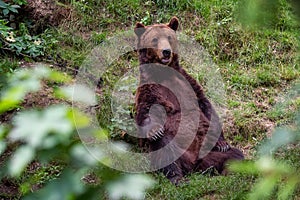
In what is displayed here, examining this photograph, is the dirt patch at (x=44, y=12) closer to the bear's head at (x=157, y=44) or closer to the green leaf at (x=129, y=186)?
the bear's head at (x=157, y=44)

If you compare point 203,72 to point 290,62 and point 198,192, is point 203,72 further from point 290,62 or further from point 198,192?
point 198,192

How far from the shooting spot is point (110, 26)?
708 centimetres

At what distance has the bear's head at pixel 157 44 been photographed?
4.62 m

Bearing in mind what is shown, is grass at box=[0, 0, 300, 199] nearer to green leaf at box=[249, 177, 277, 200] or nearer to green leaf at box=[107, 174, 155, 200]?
green leaf at box=[249, 177, 277, 200]

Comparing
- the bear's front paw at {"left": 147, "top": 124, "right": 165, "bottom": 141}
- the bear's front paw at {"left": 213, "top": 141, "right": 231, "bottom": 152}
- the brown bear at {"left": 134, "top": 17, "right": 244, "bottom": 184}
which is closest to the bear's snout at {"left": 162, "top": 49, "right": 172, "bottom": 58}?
the brown bear at {"left": 134, "top": 17, "right": 244, "bottom": 184}

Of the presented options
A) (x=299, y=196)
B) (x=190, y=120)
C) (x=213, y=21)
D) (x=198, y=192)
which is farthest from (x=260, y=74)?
(x=299, y=196)

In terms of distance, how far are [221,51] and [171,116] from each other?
93.5 inches

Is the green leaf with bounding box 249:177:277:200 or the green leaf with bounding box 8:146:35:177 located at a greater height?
the green leaf with bounding box 8:146:35:177

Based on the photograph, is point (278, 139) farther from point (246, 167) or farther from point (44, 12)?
point (44, 12)

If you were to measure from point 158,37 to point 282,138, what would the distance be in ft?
11.3

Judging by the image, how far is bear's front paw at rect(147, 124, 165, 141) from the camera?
181 inches

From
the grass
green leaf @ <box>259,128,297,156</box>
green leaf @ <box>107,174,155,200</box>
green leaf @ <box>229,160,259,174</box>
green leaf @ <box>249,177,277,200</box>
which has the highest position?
green leaf @ <box>107,174,155,200</box>

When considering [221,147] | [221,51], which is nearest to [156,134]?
[221,147]

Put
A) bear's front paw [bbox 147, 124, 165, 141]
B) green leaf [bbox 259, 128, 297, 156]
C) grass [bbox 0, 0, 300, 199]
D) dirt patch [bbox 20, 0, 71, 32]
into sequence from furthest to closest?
dirt patch [bbox 20, 0, 71, 32] → grass [bbox 0, 0, 300, 199] → bear's front paw [bbox 147, 124, 165, 141] → green leaf [bbox 259, 128, 297, 156]
